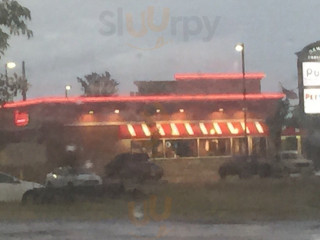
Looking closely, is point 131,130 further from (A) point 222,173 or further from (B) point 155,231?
(B) point 155,231

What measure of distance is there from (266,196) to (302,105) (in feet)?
30.3

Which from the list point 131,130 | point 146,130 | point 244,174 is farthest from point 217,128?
point 244,174

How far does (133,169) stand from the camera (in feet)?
75.4

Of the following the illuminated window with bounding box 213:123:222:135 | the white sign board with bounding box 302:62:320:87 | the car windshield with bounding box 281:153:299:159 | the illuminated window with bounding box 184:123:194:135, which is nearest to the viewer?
the white sign board with bounding box 302:62:320:87

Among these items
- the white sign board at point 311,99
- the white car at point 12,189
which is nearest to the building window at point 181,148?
the white sign board at point 311,99

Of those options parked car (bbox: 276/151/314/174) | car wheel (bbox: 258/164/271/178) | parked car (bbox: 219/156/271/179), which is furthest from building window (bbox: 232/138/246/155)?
car wheel (bbox: 258/164/271/178)

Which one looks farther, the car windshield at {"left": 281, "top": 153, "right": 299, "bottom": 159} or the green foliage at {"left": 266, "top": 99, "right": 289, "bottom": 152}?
the green foliage at {"left": 266, "top": 99, "right": 289, "bottom": 152}

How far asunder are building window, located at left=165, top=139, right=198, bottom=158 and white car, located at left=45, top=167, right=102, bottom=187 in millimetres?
5738

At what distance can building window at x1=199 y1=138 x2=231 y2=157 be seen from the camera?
27406mm

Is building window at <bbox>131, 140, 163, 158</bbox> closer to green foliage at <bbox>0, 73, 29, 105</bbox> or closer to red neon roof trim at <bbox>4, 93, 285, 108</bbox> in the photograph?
red neon roof trim at <bbox>4, 93, 285, 108</bbox>

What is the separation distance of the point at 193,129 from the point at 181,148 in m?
1.48

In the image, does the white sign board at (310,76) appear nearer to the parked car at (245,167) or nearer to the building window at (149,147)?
the parked car at (245,167)

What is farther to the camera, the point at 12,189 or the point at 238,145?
the point at 238,145

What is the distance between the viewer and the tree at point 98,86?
30.0m
